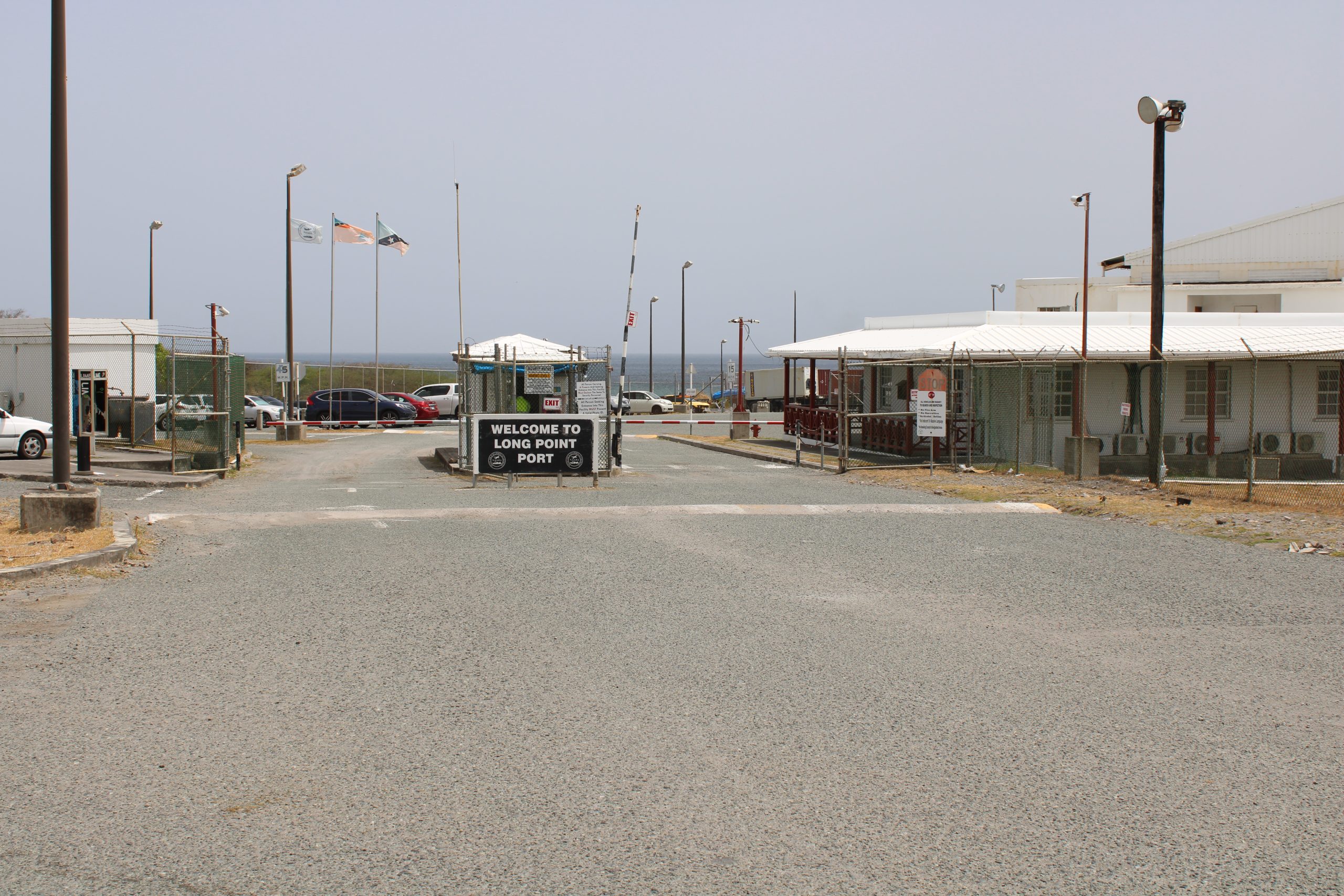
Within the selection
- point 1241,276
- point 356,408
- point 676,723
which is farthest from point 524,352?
point 1241,276

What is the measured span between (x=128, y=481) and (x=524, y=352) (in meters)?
7.21

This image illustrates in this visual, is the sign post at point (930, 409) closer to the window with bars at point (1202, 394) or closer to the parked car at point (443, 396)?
the window with bars at point (1202, 394)

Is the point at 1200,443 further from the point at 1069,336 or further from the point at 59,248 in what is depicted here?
the point at 59,248

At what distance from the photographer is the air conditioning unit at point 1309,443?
27625 millimetres

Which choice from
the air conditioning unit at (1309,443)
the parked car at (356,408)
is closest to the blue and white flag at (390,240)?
the parked car at (356,408)

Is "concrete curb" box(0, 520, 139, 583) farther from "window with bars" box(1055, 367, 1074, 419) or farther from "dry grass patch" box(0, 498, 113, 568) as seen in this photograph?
"window with bars" box(1055, 367, 1074, 419)

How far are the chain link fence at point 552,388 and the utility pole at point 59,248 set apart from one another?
332 inches

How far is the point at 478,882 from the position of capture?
4199 mm

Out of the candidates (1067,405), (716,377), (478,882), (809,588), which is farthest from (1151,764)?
(716,377)

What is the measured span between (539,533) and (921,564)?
14.6 ft

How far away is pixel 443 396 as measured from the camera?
50.7 meters

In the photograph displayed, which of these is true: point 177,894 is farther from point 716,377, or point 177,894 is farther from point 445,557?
point 716,377

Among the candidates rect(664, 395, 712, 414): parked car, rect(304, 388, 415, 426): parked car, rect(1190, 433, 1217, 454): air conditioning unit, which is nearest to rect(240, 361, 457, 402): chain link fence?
rect(304, 388, 415, 426): parked car

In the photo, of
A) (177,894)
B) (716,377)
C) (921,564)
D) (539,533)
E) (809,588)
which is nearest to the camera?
(177,894)
